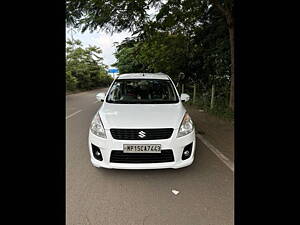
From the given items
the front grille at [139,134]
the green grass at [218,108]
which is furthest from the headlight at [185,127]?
the green grass at [218,108]

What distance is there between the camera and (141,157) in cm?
311

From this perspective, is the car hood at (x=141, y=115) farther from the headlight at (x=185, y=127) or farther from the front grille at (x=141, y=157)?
the front grille at (x=141, y=157)

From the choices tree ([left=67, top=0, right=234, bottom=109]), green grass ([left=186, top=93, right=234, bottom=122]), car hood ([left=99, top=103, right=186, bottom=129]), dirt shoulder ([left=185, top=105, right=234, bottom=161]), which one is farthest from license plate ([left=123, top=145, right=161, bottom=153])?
green grass ([left=186, top=93, right=234, bottom=122])

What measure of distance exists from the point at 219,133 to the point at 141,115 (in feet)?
11.3

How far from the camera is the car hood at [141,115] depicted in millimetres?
3201

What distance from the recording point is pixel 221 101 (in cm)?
1030

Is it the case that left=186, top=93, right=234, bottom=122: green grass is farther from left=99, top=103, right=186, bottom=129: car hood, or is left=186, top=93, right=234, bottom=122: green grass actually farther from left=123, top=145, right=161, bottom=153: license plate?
left=123, top=145, right=161, bottom=153: license plate

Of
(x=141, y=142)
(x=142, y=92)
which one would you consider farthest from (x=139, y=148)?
(x=142, y=92)

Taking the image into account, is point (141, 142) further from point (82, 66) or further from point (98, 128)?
point (82, 66)

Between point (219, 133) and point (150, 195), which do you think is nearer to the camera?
point (150, 195)
